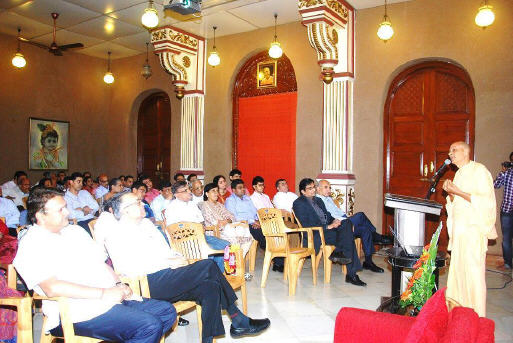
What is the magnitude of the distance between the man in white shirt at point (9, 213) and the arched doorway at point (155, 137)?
4269mm

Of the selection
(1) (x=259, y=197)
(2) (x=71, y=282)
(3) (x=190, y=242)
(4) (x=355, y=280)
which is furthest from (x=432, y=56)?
(2) (x=71, y=282)

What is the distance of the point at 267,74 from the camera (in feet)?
25.9

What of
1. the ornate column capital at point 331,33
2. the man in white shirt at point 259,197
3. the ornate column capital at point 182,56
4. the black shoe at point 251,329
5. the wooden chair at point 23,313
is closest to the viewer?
the wooden chair at point 23,313

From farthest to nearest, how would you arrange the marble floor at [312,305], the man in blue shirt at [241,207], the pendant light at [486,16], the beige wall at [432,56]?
the beige wall at [432,56] < the man in blue shirt at [241,207] < the pendant light at [486,16] < the marble floor at [312,305]

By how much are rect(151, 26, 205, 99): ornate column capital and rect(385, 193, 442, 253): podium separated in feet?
18.0

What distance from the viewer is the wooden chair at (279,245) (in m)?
4.45

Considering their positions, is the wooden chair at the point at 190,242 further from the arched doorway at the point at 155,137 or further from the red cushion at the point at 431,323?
the arched doorway at the point at 155,137

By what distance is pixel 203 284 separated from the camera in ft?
9.45

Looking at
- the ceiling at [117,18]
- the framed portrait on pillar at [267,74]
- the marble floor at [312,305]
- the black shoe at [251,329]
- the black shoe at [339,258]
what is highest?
the ceiling at [117,18]

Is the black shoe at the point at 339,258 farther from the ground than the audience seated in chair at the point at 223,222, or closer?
closer

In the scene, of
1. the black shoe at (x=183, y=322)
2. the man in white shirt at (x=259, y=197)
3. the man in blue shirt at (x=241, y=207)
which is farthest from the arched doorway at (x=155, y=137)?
the black shoe at (x=183, y=322)

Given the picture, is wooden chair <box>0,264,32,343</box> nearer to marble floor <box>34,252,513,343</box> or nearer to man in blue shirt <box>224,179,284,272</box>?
marble floor <box>34,252,513,343</box>

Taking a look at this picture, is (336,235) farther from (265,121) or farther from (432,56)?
(265,121)

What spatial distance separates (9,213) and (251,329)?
12.2ft
